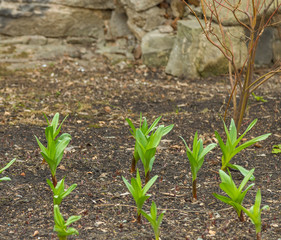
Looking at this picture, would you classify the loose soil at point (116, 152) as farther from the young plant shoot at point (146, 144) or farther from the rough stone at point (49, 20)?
the rough stone at point (49, 20)

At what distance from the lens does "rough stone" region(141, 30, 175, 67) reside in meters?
6.32

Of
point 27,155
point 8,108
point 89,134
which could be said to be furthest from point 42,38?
point 27,155

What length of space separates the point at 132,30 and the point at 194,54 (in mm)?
1227

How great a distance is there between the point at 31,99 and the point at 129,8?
2.23 m

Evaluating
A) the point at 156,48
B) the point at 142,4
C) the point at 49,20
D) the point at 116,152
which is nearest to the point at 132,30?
the point at 142,4

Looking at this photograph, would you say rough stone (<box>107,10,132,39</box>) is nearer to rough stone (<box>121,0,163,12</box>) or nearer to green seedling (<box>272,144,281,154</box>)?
rough stone (<box>121,0,163,12</box>)

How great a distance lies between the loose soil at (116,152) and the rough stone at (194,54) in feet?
0.49

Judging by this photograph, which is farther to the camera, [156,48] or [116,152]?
[156,48]

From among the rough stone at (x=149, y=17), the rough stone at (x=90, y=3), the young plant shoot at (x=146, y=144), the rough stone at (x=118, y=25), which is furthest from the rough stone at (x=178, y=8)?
the young plant shoot at (x=146, y=144)

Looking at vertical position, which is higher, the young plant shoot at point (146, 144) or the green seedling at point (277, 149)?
the young plant shoot at point (146, 144)

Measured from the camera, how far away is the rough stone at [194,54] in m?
→ 5.88

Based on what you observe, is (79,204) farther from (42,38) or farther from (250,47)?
(42,38)

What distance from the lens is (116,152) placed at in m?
3.70

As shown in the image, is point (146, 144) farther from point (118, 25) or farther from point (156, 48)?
point (118, 25)
